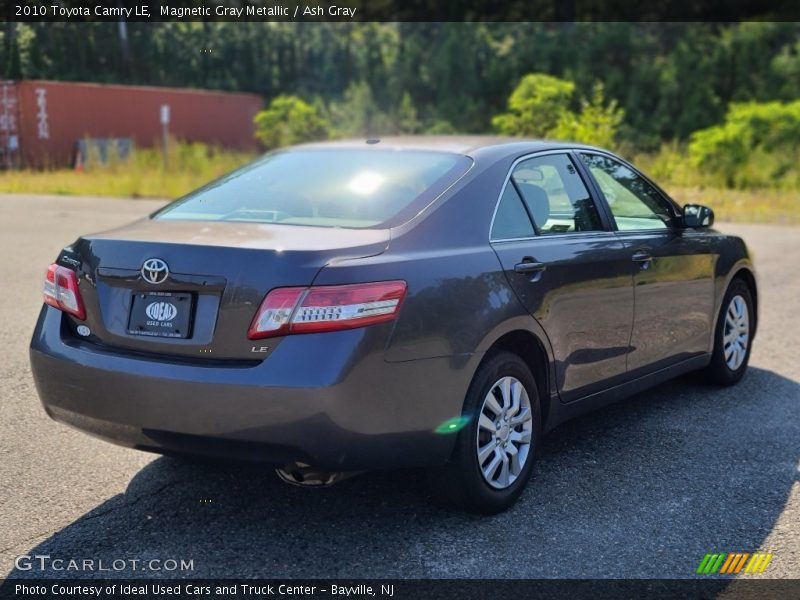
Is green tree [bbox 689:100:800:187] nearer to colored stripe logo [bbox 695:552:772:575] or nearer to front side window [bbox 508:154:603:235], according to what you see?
front side window [bbox 508:154:603:235]

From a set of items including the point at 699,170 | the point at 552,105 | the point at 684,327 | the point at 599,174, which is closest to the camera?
the point at 599,174

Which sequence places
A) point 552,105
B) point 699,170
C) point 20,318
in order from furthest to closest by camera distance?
point 699,170
point 552,105
point 20,318

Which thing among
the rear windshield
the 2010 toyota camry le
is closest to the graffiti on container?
the rear windshield

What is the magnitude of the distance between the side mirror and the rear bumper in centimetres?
244

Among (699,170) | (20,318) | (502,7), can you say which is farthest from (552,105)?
(502,7)

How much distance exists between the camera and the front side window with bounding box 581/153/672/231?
197 inches

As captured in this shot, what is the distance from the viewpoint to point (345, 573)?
333cm

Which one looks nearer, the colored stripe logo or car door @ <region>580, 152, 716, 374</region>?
the colored stripe logo

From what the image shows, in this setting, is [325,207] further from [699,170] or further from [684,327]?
[699,170]

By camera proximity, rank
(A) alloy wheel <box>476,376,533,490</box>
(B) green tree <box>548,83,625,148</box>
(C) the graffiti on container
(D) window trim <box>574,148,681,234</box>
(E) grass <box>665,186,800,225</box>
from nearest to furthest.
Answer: (A) alloy wheel <box>476,376,533,490</box>
(D) window trim <box>574,148,681,234</box>
(C) the graffiti on container
(E) grass <box>665,186,800,225</box>
(B) green tree <box>548,83,625,148</box>

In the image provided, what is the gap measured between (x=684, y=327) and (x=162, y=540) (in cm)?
322

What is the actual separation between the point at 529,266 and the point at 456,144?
0.89 metres

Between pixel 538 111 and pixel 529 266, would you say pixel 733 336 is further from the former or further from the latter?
pixel 538 111

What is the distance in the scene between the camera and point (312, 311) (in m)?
3.25
